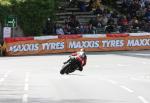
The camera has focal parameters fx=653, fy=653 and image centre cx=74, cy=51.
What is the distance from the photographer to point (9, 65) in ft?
124

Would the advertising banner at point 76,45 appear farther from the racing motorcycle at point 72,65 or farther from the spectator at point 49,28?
the racing motorcycle at point 72,65

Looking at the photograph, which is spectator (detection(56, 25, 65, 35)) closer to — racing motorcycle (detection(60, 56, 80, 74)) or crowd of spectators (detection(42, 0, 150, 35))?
crowd of spectators (detection(42, 0, 150, 35))

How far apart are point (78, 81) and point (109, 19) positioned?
26.7 metres

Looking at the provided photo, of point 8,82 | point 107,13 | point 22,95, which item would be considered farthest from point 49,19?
point 22,95

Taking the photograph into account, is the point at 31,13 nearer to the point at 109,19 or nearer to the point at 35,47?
the point at 35,47

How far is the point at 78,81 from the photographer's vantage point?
26.5 meters

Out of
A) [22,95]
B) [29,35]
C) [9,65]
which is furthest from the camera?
[29,35]

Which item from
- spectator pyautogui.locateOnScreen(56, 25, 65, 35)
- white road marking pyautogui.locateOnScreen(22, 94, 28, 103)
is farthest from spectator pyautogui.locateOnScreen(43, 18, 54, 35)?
white road marking pyautogui.locateOnScreen(22, 94, 28, 103)

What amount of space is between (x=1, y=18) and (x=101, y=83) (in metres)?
25.3

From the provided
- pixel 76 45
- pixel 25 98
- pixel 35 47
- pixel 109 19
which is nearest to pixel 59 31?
pixel 76 45

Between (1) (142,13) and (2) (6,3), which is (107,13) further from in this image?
(2) (6,3)

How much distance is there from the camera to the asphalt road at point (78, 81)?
19734 mm

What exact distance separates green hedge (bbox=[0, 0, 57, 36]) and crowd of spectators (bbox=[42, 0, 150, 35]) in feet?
3.67

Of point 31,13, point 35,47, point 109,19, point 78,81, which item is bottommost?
point 35,47
